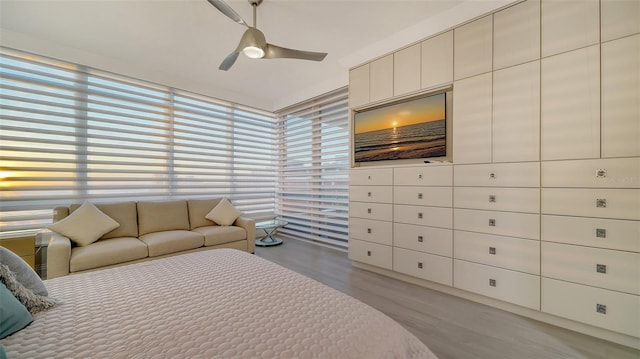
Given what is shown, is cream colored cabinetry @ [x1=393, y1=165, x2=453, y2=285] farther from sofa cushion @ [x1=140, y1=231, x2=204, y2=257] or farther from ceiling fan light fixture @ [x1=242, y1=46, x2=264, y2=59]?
sofa cushion @ [x1=140, y1=231, x2=204, y2=257]

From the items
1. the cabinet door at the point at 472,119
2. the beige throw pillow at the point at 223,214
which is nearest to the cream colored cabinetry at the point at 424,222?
the cabinet door at the point at 472,119

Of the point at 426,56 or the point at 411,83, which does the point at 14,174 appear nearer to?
the point at 411,83

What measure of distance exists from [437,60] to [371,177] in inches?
59.2

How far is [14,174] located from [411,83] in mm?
4678

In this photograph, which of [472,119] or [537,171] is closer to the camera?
[537,171]

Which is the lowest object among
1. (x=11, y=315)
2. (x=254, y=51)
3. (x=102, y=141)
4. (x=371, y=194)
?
(x=11, y=315)

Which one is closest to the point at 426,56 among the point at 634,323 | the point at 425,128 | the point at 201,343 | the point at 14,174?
the point at 425,128

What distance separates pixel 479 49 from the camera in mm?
2359

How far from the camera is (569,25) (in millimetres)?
1926

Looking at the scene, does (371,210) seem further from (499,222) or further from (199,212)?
(199,212)

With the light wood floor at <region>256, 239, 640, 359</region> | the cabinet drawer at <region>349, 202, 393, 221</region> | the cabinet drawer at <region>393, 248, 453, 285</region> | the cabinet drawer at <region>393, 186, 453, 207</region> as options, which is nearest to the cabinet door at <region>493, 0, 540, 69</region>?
the cabinet drawer at <region>393, 186, 453, 207</region>

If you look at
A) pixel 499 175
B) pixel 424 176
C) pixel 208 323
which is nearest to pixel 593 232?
pixel 499 175

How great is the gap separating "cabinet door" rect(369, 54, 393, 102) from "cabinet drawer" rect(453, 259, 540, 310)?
2083mm

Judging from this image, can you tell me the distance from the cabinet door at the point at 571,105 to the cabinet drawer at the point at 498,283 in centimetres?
107
